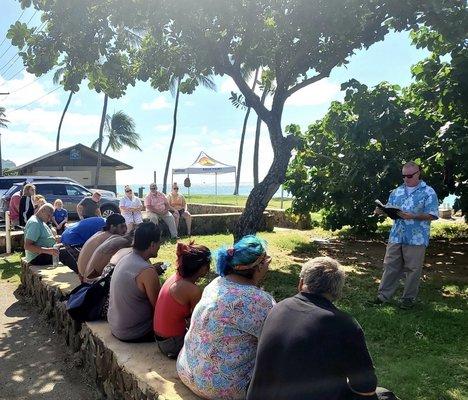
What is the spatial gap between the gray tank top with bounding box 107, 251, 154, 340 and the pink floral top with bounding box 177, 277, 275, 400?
1183 millimetres

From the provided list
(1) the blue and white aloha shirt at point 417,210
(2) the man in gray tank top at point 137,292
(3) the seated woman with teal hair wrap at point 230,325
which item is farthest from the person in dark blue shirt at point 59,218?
(3) the seated woman with teal hair wrap at point 230,325

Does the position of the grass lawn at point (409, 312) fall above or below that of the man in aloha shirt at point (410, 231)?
below

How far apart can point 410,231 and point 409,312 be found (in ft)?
3.00

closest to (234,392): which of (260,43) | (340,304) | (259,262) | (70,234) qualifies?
(259,262)

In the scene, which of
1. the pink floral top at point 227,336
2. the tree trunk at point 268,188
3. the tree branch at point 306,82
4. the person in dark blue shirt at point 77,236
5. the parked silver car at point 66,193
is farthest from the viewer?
the parked silver car at point 66,193

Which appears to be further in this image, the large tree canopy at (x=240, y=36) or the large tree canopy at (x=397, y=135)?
the large tree canopy at (x=397, y=135)

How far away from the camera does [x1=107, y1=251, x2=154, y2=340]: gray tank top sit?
3.83 metres

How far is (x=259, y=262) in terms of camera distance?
110 inches

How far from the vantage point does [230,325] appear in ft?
8.69

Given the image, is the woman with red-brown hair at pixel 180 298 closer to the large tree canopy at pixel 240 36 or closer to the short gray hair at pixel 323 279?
the short gray hair at pixel 323 279

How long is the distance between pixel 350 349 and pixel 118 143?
45482mm

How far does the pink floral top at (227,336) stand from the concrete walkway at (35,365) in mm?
1867

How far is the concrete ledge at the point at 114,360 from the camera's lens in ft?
10.1

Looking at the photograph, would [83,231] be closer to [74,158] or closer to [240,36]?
[240,36]
